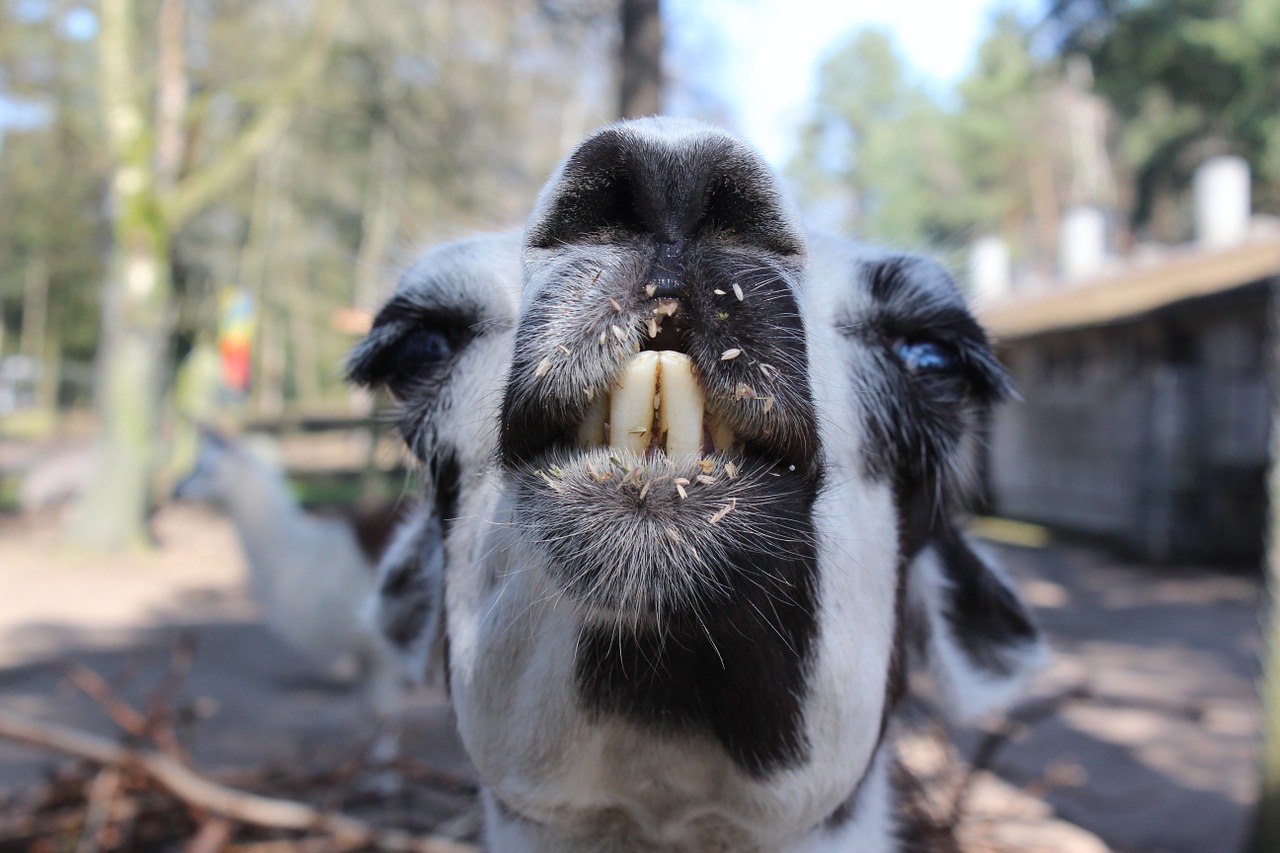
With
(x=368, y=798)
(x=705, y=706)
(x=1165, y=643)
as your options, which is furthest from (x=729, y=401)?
(x=1165, y=643)

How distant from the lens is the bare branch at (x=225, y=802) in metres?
3.28

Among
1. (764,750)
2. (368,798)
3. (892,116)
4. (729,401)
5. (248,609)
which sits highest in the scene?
(892,116)

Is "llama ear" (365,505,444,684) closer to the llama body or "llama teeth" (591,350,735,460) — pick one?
"llama teeth" (591,350,735,460)

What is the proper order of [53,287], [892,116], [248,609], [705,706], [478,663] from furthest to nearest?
[892,116] < [53,287] < [248,609] < [478,663] < [705,706]

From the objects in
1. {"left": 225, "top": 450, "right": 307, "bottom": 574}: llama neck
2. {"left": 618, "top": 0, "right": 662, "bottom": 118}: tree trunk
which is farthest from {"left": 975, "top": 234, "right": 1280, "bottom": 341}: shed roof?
{"left": 225, "top": 450, "right": 307, "bottom": 574}: llama neck

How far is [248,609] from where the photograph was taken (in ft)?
36.5

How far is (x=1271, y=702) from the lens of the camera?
11.8ft

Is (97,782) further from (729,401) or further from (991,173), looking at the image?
(991,173)

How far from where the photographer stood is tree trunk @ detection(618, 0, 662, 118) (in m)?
6.12

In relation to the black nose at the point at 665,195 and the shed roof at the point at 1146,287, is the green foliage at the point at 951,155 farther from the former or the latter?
the black nose at the point at 665,195

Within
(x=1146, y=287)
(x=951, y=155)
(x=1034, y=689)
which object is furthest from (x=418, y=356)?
(x=951, y=155)

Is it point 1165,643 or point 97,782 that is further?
point 1165,643

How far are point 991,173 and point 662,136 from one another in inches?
2034

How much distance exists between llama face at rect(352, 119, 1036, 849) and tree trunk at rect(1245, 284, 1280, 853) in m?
2.49
